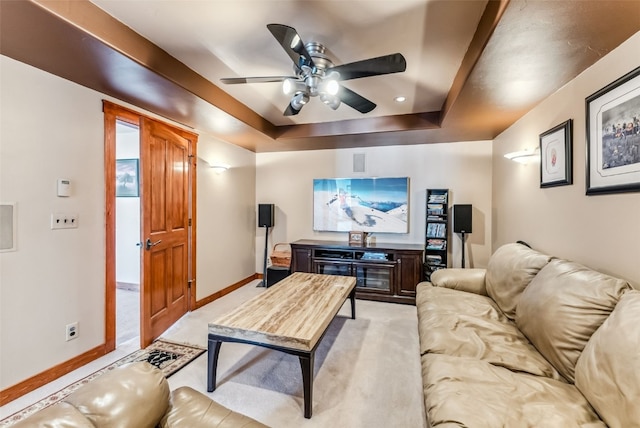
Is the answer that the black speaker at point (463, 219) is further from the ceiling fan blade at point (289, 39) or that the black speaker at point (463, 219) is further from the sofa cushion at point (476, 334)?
the ceiling fan blade at point (289, 39)

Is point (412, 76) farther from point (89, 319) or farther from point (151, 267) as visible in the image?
point (89, 319)

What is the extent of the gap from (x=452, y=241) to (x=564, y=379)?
9.26 ft

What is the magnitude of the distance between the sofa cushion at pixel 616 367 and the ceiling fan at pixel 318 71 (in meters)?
1.62

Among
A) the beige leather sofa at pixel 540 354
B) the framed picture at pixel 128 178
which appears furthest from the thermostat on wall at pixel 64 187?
the beige leather sofa at pixel 540 354

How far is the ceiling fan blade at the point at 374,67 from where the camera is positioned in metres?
1.69

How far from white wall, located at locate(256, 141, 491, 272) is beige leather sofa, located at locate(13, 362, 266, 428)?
3.55 metres

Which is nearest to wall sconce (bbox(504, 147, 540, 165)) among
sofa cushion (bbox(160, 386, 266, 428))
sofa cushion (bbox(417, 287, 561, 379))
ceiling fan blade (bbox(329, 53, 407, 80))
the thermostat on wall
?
sofa cushion (bbox(417, 287, 561, 379))

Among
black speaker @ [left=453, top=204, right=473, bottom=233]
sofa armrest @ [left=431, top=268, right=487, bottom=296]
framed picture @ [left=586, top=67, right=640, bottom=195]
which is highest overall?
framed picture @ [left=586, top=67, right=640, bottom=195]

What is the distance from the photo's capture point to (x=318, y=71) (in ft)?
6.39

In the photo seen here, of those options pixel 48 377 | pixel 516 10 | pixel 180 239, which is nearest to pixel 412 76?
pixel 516 10

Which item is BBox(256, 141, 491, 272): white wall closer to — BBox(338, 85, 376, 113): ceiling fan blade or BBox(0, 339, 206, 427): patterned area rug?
BBox(338, 85, 376, 113): ceiling fan blade

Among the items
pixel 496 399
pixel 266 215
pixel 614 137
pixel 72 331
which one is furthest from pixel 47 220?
pixel 614 137

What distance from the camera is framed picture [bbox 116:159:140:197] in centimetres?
425

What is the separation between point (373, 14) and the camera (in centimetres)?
168
